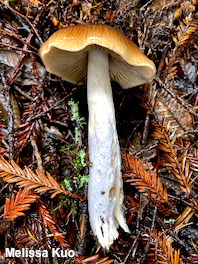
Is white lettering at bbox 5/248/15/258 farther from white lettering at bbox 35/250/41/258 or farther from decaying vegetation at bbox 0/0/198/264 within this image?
white lettering at bbox 35/250/41/258

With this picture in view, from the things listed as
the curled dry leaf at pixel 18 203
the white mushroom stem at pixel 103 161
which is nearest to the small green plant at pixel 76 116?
the white mushroom stem at pixel 103 161

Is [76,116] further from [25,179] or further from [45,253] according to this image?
[45,253]

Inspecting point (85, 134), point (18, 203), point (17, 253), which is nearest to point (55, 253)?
point (17, 253)

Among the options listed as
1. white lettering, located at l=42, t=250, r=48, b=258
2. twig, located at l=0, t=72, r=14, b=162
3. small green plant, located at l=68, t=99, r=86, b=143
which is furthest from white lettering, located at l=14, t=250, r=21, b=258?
small green plant, located at l=68, t=99, r=86, b=143

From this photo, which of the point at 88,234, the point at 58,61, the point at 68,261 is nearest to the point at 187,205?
the point at 88,234

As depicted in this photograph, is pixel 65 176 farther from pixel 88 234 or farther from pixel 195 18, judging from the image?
pixel 195 18

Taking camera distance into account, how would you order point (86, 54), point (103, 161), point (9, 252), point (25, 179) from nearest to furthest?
point (9, 252), point (25, 179), point (103, 161), point (86, 54)
